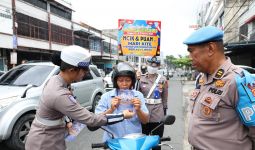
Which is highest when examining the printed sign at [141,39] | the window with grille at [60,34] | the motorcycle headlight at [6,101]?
the window with grille at [60,34]

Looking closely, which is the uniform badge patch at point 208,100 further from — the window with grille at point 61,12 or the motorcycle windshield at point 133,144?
the window with grille at point 61,12

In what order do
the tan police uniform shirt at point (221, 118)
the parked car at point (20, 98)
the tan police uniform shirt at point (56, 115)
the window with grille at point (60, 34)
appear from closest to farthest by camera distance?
1. the tan police uniform shirt at point (221, 118)
2. the tan police uniform shirt at point (56, 115)
3. the parked car at point (20, 98)
4. the window with grille at point (60, 34)

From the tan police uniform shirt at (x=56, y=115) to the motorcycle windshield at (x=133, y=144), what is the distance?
23 centimetres

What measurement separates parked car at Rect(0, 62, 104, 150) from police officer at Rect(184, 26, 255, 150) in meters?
3.48

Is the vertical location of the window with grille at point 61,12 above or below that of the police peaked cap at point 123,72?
above

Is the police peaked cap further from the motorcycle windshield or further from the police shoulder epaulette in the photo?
the police shoulder epaulette

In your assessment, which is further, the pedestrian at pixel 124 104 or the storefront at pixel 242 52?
the storefront at pixel 242 52

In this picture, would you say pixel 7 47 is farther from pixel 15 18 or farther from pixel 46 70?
pixel 46 70

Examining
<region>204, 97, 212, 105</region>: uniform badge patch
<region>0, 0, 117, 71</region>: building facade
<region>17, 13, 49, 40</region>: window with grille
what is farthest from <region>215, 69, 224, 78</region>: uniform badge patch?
<region>17, 13, 49, 40</region>: window with grille

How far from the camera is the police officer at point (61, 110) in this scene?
2.27 meters

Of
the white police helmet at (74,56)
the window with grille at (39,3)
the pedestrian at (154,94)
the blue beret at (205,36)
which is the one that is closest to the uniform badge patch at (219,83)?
the blue beret at (205,36)

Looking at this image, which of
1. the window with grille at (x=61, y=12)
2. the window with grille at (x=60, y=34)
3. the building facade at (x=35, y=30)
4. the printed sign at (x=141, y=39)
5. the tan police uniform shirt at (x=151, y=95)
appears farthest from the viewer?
the window with grille at (x=61, y=12)

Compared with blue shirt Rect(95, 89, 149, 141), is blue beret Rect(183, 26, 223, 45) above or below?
above

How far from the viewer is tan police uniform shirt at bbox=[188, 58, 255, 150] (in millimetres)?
1739
